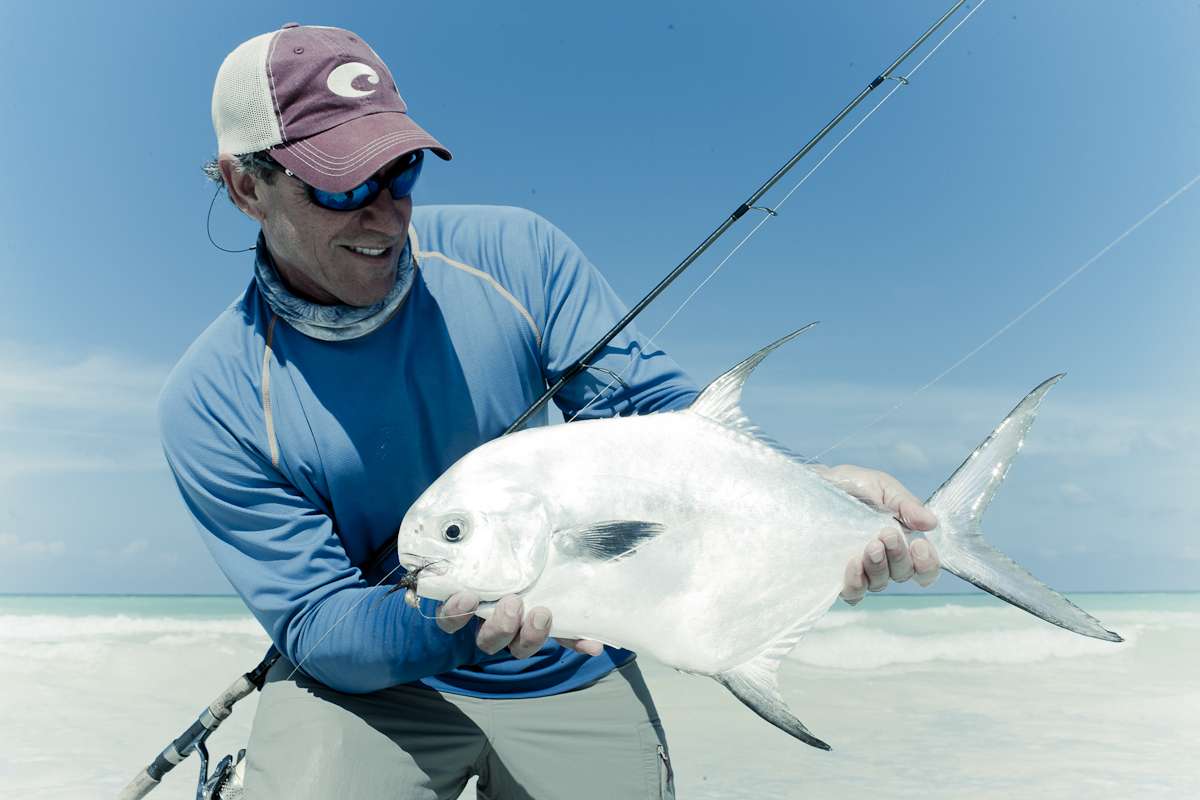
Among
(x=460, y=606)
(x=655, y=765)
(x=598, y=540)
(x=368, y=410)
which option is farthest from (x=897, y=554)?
(x=368, y=410)

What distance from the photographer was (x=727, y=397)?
6.10ft

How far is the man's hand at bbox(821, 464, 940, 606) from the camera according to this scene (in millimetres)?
1863

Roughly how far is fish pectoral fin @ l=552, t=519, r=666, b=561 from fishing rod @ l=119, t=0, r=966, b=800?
0.58 metres

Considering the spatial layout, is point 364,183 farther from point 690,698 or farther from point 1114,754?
point 690,698

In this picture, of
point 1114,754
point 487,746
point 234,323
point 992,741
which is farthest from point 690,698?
point 234,323

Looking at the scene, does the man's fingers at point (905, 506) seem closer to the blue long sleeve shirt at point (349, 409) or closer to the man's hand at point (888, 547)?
the man's hand at point (888, 547)

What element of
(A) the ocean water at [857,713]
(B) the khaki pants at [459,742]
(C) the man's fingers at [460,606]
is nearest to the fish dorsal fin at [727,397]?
(C) the man's fingers at [460,606]

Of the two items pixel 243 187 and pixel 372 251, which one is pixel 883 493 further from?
pixel 243 187

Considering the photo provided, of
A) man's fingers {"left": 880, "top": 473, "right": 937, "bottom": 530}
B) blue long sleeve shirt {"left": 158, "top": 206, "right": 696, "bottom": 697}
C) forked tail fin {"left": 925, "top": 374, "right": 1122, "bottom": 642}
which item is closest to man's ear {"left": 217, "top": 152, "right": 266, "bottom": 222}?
blue long sleeve shirt {"left": 158, "top": 206, "right": 696, "bottom": 697}

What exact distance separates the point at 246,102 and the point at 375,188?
1.25 feet

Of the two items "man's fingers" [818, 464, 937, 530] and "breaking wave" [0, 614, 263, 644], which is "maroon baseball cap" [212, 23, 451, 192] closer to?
"man's fingers" [818, 464, 937, 530]

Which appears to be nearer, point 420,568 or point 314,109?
point 420,568

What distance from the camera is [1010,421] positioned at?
195cm

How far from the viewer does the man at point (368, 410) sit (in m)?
2.17
